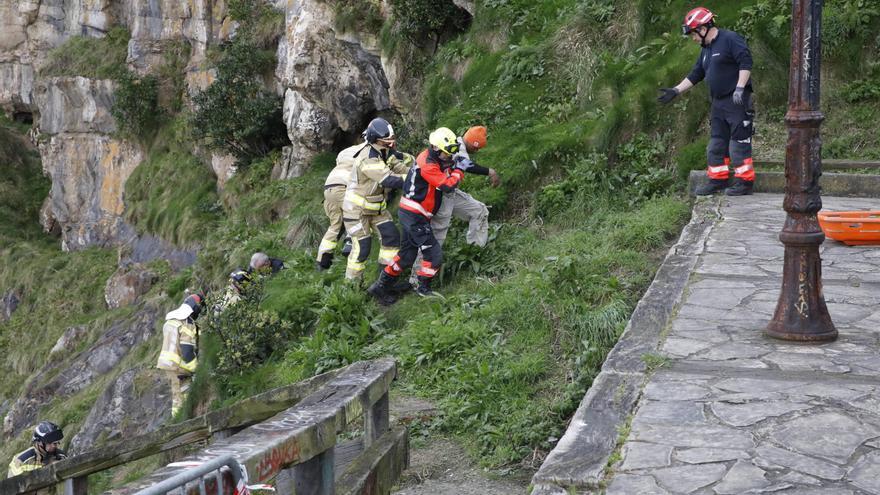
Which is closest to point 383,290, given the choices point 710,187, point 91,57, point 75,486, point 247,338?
point 247,338

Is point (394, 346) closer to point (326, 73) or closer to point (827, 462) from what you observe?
point (827, 462)

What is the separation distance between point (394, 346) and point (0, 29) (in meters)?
30.4

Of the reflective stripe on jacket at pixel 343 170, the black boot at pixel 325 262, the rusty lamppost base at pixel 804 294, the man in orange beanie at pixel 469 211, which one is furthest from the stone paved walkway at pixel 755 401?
the reflective stripe on jacket at pixel 343 170

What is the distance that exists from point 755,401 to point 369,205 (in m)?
6.05

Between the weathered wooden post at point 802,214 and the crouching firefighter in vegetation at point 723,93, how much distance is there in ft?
14.2

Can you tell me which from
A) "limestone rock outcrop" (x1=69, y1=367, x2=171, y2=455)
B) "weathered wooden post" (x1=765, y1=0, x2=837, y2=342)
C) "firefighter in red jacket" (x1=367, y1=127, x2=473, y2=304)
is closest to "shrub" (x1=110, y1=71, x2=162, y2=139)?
"limestone rock outcrop" (x1=69, y1=367, x2=171, y2=455)

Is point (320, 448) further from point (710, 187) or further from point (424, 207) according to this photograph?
point (710, 187)

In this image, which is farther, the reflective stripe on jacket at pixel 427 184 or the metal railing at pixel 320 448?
the reflective stripe on jacket at pixel 427 184

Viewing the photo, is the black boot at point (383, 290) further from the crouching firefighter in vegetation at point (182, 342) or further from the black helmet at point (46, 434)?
the black helmet at point (46, 434)

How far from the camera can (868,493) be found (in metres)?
3.99

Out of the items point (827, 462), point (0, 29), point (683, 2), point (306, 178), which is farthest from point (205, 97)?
point (827, 462)

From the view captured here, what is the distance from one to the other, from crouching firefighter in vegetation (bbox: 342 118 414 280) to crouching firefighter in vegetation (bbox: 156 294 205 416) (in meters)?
2.41

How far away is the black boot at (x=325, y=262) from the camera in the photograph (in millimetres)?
11859

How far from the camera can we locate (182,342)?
1187 cm
